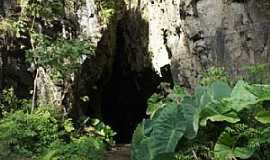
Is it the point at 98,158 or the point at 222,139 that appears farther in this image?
the point at 98,158

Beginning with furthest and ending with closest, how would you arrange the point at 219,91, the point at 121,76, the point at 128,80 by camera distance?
the point at 128,80, the point at 121,76, the point at 219,91

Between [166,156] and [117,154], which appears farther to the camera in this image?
[117,154]

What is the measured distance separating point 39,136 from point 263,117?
5.47 meters

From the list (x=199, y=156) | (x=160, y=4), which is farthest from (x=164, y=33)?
(x=199, y=156)

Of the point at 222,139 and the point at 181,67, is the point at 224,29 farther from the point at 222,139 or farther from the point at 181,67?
the point at 222,139

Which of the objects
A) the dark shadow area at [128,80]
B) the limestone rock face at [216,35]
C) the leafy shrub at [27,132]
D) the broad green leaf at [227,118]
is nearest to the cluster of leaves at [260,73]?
the limestone rock face at [216,35]

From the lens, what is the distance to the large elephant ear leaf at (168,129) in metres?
6.52

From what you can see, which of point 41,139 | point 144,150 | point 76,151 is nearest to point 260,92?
point 144,150

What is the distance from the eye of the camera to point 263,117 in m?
5.96

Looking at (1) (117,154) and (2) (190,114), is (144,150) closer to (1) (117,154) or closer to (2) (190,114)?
(2) (190,114)

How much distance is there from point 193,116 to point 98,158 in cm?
291

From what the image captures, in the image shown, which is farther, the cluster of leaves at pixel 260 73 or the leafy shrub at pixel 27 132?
the leafy shrub at pixel 27 132

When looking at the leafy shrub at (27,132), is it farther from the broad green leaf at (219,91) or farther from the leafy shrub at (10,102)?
the broad green leaf at (219,91)

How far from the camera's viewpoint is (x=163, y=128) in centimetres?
667
